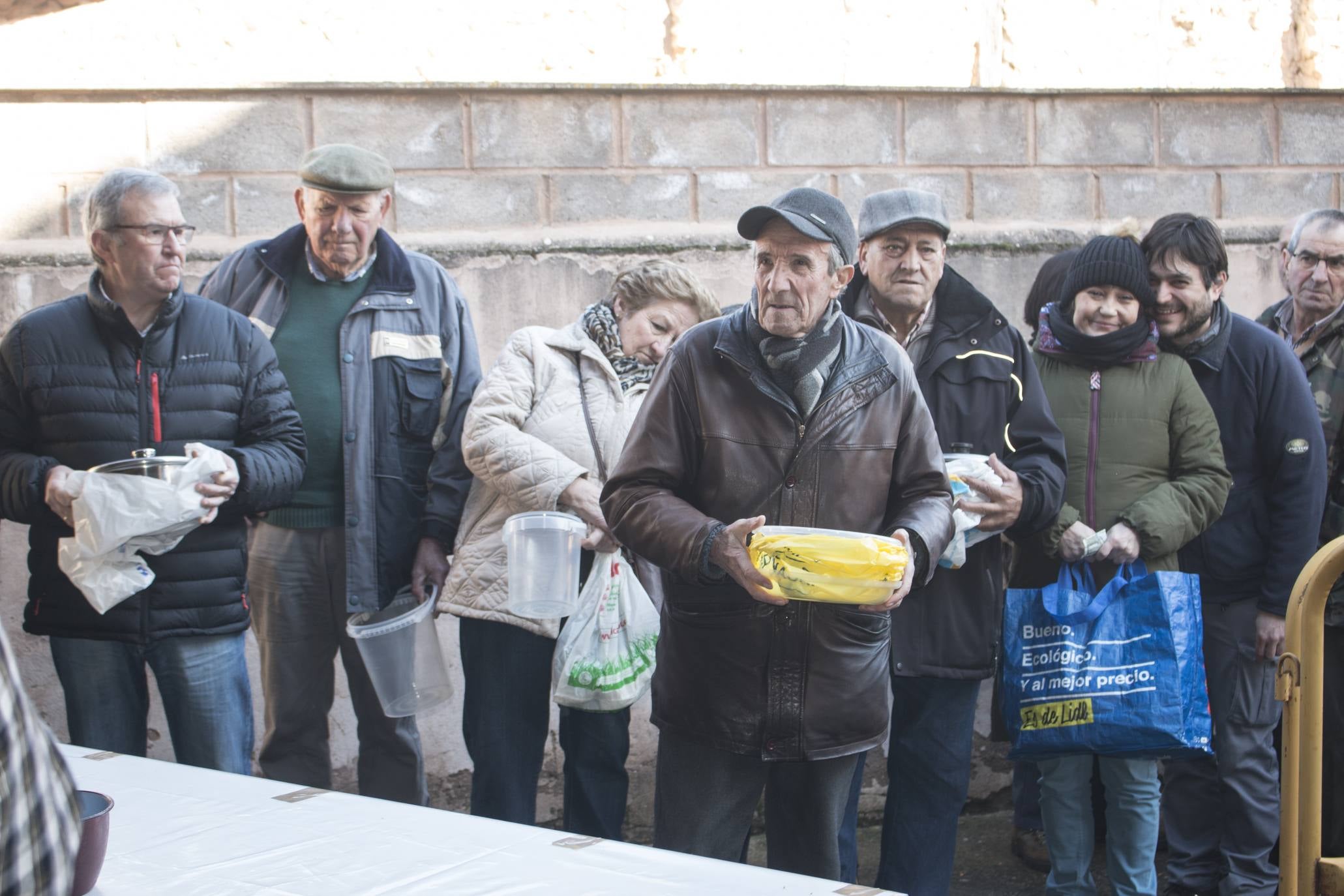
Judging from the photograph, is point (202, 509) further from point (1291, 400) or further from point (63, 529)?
point (1291, 400)

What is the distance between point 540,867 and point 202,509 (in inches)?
63.3

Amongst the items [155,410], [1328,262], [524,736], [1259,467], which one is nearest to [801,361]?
[524,736]

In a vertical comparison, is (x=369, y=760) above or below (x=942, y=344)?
below

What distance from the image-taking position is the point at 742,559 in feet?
7.95

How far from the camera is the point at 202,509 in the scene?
3.11 meters

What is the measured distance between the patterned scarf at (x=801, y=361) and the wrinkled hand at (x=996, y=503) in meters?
0.67

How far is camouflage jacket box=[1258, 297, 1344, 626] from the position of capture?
148 inches

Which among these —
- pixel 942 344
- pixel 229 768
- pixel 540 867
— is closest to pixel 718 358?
pixel 942 344

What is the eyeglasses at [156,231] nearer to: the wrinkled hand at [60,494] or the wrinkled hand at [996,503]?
the wrinkled hand at [60,494]

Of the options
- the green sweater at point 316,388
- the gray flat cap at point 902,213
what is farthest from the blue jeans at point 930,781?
the green sweater at point 316,388

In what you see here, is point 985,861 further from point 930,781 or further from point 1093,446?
point 1093,446

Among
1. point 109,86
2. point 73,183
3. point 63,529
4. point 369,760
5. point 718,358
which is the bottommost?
point 369,760

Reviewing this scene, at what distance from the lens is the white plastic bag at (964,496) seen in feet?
10.2

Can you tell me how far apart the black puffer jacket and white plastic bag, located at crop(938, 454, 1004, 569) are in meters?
1.64
